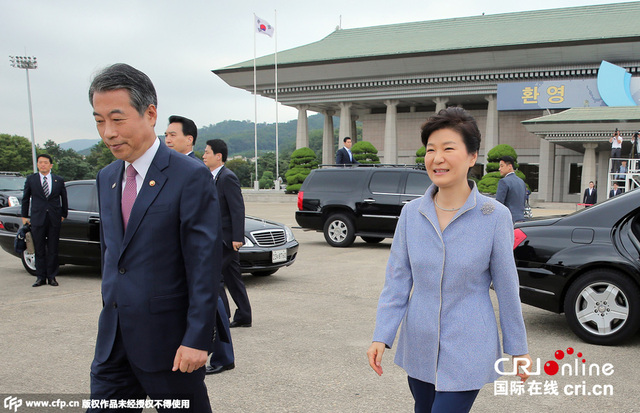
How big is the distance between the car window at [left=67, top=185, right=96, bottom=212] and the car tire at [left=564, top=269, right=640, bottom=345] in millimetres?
7164

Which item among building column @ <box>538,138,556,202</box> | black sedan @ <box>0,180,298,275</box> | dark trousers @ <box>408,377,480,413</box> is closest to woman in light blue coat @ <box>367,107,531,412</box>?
dark trousers @ <box>408,377,480,413</box>

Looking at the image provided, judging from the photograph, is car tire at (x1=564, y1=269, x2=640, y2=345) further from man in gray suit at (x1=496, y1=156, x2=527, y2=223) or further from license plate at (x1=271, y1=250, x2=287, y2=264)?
license plate at (x1=271, y1=250, x2=287, y2=264)

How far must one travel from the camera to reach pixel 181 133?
4.95m

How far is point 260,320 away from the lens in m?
6.05

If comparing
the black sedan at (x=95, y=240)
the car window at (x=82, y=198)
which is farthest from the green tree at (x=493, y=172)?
the car window at (x=82, y=198)

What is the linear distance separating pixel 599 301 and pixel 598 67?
1371 inches

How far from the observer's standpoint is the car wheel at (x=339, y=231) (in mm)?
12586

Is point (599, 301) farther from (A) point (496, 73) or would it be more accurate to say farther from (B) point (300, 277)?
(A) point (496, 73)

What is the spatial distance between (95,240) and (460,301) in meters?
7.69

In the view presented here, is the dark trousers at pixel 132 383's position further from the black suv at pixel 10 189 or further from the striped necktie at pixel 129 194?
the black suv at pixel 10 189

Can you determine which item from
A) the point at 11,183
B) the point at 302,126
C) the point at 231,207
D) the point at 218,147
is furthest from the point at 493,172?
the point at 231,207

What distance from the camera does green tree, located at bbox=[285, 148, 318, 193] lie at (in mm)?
39812

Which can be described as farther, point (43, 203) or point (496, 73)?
point (496, 73)

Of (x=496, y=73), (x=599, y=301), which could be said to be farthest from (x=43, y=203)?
(x=496, y=73)
